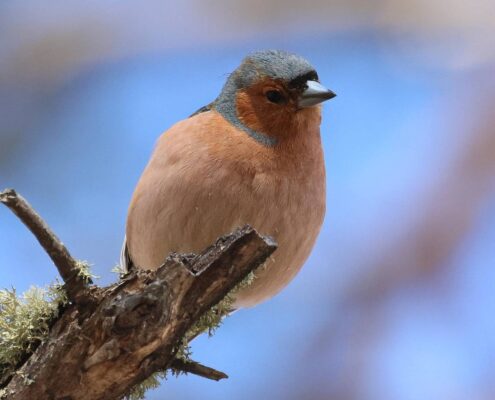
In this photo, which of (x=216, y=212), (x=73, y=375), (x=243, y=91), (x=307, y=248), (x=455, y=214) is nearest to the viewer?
(x=73, y=375)

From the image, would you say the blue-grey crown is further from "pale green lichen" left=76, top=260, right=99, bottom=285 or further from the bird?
"pale green lichen" left=76, top=260, right=99, bottom=285

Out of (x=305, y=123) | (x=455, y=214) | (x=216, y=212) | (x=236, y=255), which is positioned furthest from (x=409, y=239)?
(x=236, y=255)

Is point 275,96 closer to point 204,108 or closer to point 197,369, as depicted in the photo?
point 204,108

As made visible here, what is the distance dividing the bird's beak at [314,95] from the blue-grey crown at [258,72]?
0.28ft

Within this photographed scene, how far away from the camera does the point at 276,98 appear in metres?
4.28

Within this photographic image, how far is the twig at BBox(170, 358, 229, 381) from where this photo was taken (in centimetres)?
316

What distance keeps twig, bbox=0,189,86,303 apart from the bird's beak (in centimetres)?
171

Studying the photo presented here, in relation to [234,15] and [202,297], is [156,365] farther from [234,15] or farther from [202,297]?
[234,15]

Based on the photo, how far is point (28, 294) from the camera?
304cm

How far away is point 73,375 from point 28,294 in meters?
0.37

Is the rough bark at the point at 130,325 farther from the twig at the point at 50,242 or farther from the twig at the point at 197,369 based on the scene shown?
the twig at the point at 197,369

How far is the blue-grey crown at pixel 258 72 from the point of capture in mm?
4211

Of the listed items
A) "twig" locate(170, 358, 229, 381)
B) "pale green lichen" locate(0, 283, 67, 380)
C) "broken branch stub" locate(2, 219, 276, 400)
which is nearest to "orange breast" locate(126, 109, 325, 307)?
"twig" locate(170, 358, 229, 381)

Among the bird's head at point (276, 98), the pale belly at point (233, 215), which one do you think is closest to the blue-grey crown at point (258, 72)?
the bird's head at point (276, 98)
